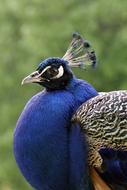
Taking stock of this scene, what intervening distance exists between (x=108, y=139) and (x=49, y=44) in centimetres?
524

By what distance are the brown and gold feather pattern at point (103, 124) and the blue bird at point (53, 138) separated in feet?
0.11

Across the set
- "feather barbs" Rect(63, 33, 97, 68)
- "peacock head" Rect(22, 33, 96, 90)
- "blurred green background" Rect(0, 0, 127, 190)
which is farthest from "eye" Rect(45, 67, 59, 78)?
"blurred green background" Rect(0, 0, 127, 190)

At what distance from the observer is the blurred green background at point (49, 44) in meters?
7.62

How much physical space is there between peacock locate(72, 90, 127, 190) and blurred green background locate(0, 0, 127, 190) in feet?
15.6

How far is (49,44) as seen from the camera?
25.1ft

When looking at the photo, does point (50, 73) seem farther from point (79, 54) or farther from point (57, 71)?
point (79, 54)

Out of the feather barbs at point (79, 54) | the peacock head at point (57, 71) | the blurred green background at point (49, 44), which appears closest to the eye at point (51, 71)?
the peacock head at point (57, 71)

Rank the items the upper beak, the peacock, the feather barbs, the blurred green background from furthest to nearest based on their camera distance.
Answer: the blurred green background < the feather barbs < the upper beak < the peacock

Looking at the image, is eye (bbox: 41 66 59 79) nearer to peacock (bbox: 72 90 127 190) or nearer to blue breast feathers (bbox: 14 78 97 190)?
blue breast feathers (bbox: 14 78 97 190)

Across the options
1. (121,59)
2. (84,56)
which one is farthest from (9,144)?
(84,56)

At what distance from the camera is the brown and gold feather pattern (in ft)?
8.11

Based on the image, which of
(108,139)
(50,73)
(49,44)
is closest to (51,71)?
(50,73)

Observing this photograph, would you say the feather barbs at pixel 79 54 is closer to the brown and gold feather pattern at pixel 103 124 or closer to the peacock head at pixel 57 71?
the peacock head at pixel 57 71

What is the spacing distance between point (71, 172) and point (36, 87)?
531cm
